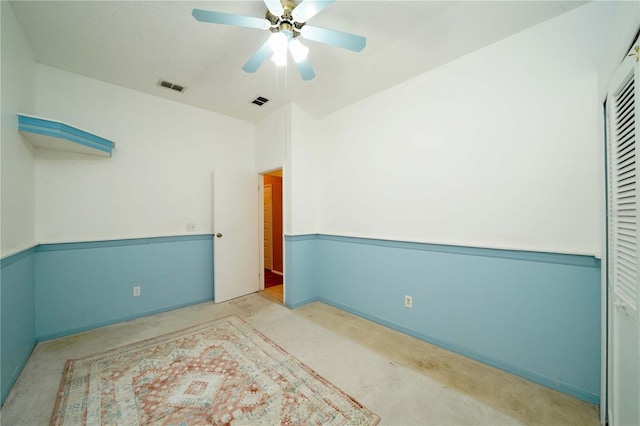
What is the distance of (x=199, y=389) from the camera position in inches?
65.2

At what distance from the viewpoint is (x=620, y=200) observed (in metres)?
1.20

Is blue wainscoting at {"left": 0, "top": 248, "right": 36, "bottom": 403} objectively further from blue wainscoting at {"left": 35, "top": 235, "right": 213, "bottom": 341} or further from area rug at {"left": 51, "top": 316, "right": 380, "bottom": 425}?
area rug at {"left": 51, "top": 316, "right": 380, "bottom": 425}

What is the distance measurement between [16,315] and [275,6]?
2.94 metres

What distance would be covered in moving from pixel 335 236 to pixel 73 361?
8.98ft

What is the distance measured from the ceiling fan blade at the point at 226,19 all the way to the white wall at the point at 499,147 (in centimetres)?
159

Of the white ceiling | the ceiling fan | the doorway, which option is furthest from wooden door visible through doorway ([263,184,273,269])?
the ceiling fan

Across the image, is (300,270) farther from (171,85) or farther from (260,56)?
(171,85)

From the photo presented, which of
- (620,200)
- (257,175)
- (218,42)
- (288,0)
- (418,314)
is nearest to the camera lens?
(620,200)

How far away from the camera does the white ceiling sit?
168 centimetres

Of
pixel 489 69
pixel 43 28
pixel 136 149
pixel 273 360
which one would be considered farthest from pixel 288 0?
pixel 273 360

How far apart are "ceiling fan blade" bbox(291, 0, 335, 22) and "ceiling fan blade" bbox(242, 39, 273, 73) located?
30cm

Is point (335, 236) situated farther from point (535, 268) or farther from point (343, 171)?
point (535, 268)

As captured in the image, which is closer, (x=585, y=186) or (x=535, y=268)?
(x=585, y=186)

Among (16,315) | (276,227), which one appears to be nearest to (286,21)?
(16,315)
